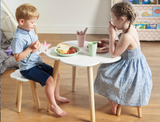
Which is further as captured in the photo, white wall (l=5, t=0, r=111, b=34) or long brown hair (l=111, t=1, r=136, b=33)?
white wall (l=5, t=0, r=111, b=34)

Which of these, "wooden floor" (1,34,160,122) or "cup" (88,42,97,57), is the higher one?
"cup" (88,42,97,57)

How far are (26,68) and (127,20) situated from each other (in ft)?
2.86

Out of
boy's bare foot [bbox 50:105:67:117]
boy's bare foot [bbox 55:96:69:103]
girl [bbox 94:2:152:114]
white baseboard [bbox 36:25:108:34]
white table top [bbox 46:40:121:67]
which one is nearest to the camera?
white table top [bbox 46:40:121:67]

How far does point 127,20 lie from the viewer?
1.51 meters

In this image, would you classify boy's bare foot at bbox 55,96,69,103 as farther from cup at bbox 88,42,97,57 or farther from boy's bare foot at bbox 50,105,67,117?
cup at bbox 88,42,97,57

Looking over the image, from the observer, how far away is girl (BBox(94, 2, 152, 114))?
151 centimetres

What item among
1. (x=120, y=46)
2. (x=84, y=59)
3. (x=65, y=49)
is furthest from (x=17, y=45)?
(x=120, y=46)

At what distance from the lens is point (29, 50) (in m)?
1.54

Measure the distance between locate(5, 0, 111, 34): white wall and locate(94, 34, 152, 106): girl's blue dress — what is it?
2.39 m

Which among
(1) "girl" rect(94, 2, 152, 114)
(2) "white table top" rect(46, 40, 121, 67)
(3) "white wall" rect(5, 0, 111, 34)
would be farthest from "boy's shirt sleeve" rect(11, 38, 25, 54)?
(3) "white wall" rect(5, 0, 111, 34)

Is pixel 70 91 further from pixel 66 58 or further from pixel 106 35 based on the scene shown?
pixel 106 35

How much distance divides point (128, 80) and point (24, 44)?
33.6 inches

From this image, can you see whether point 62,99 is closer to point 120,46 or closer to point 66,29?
point 120,46

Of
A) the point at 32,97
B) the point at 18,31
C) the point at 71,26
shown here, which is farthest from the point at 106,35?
the point at 18,31
